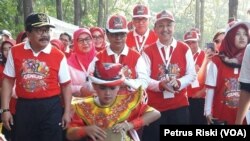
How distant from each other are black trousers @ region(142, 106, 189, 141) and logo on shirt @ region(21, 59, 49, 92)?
1634 millimetres

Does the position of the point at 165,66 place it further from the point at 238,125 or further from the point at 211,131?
the point at 238,125

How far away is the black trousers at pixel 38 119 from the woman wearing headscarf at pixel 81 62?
55 centimetres

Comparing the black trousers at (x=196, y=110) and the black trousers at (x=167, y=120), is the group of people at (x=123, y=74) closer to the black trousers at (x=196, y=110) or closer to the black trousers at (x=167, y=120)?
the black trousers at (x=167, y=120)

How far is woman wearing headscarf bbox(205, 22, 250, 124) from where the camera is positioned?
5.51 metres

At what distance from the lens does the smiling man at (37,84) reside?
5594 millimetres

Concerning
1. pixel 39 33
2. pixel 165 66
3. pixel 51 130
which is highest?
pixel 39 33

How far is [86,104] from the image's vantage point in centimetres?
424

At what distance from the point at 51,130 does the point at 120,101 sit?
1770 millimetres

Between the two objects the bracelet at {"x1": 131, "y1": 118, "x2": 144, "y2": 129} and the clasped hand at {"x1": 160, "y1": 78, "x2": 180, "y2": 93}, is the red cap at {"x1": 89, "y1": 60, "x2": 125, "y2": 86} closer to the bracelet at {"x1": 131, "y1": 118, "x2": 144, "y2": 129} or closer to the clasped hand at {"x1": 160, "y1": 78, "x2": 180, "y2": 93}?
the bracelet at {"x1": 131, "y1": 118, "x2": 144, "y2": 129}

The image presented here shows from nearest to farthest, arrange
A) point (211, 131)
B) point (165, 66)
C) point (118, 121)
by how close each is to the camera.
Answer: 1. point (118, 121)
2. point (211, 131)
3. point (165, 66)

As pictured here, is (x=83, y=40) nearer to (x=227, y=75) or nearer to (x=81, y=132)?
(x=227, y=75)

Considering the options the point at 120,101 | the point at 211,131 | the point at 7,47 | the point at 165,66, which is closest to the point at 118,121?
the point at 120,101

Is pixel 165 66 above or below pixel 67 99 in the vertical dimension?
above

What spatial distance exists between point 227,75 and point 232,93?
0.76 feet
